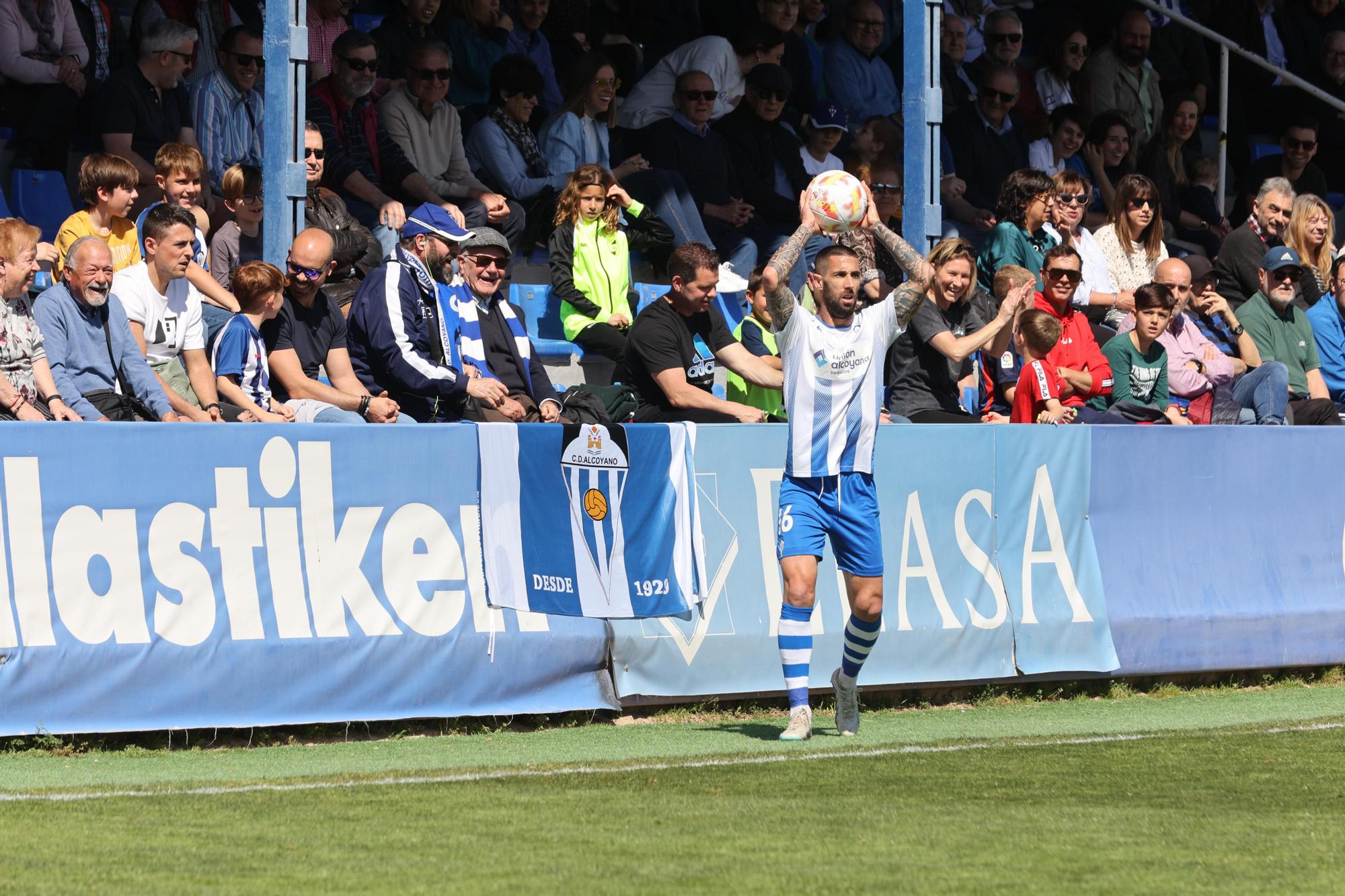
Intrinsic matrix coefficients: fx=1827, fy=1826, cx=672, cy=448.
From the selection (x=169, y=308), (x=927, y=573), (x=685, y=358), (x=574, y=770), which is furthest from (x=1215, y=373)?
(x=169, y=308)

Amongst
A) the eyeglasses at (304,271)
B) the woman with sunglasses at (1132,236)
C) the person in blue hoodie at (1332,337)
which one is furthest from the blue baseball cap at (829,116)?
the eyeglasses at (304,271)

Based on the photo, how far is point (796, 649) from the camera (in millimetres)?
8547

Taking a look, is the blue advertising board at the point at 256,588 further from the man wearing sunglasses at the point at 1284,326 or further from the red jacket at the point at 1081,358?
the man wearing sunglasses at the point at 1284,326

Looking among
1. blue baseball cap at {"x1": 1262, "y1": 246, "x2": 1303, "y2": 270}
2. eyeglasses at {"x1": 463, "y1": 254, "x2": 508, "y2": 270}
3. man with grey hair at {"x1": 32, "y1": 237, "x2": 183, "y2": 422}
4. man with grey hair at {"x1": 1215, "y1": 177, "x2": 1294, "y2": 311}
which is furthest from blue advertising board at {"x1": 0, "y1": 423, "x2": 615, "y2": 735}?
man with grey hair at {"x1": 1215, "y1": 177, "x2": 1294, "y2": 311}

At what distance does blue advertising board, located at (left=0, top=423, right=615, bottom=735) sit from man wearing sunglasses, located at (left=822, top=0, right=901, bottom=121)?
26.8 feet

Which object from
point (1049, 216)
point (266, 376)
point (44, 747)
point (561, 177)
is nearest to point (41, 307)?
point (266, 376)

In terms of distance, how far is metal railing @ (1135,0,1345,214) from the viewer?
16391mm

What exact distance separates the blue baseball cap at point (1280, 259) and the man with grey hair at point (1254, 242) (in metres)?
1.03

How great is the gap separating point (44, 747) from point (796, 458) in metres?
3.60

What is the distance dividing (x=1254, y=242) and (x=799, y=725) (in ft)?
25.0

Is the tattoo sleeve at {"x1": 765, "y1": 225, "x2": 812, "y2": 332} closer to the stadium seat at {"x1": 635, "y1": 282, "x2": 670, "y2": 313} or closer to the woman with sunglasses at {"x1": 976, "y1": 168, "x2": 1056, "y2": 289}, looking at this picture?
Result: the stadium seat at {"x1": 635, "y1": 282, "x2": 670, "y2": 313}

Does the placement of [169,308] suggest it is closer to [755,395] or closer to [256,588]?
[256,588]

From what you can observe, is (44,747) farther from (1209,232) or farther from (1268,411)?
(1209,232)

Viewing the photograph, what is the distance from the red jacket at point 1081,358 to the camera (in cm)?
1193
